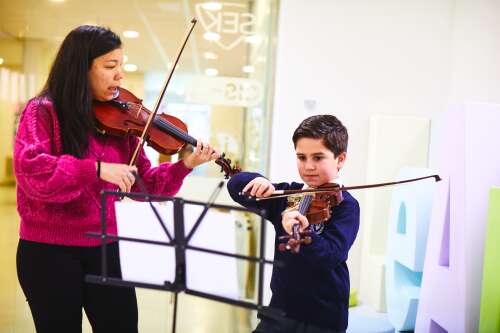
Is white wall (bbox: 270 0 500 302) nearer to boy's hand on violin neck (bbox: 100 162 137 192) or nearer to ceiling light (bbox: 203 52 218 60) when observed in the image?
ceiling light (bbox: 203 52 218 60)

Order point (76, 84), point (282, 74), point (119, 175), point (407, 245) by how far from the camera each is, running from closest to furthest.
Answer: point (119, 175) < point (76, 84) < point (407, 245) < point (282, 74)

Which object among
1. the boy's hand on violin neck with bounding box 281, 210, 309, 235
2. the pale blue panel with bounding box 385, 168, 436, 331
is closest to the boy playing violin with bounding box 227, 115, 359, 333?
the boy's hand on violin neck with bounding box 281, 210, 309, 235

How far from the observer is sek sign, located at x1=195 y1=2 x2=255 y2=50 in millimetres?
3188

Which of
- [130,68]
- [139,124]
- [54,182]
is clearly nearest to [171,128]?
[139,124]

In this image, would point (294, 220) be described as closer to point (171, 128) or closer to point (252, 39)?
point (171, 128)

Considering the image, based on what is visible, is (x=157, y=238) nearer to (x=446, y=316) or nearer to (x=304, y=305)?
(x=304, y=305)

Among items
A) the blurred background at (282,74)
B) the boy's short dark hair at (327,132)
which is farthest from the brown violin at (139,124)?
the blurred background at (282,74)

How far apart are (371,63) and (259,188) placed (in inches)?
78.9

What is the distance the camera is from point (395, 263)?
256 centimetres

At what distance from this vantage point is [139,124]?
1676mm

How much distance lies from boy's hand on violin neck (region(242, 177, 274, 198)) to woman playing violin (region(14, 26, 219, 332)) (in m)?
0.33

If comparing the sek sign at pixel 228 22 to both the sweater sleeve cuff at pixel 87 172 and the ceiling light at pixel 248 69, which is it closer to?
the ceiling light at pixel 248 69

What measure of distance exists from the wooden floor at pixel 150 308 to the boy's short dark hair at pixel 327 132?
1.87 metres

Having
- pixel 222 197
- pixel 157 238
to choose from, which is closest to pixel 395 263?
pixel 222 197
